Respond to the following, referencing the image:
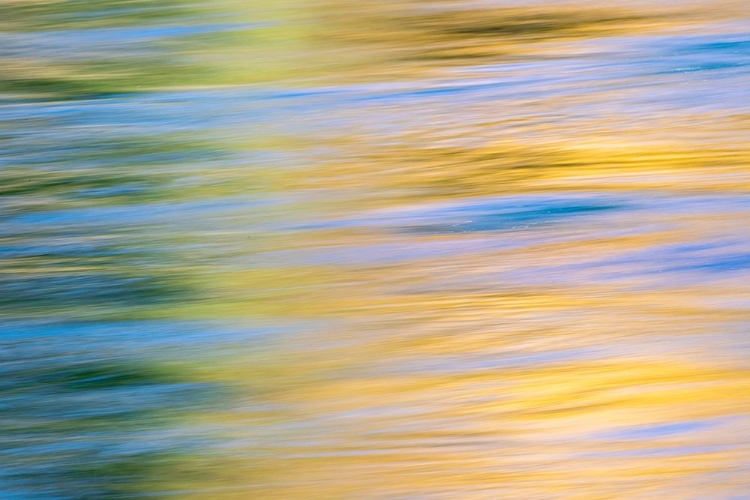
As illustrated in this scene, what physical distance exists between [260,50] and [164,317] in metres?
0.45

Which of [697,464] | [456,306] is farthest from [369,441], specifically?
[697,464]

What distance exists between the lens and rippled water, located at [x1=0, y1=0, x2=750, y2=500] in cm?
94

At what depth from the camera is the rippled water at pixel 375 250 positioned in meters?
0.94

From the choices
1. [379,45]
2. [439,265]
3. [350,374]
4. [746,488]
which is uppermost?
[379,45]

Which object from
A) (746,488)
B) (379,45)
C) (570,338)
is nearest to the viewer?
(746,488)

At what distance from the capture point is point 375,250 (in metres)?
1.09

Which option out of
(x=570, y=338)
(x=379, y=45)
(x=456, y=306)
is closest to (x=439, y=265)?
(x=456, y=306)

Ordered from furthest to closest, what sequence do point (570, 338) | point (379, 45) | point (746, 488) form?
point (379, 45) < point (570, 338) < point (746, 488)

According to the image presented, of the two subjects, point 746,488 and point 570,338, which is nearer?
point 746,488

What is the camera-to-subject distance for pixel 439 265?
1063mm

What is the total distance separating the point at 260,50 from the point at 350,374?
0.54m

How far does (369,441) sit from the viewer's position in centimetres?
94

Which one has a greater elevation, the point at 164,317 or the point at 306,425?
the point at 164,317

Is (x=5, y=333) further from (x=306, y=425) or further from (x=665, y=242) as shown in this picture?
(x=665, y=242)
